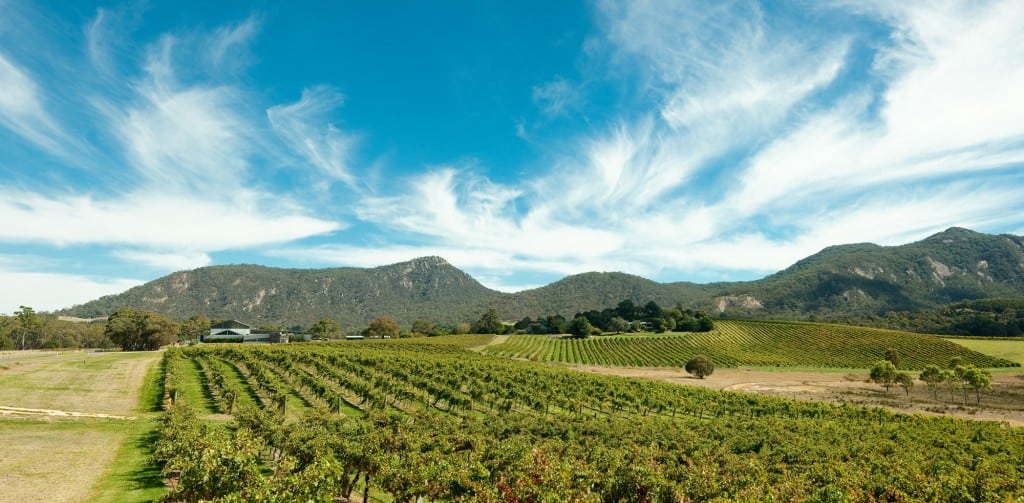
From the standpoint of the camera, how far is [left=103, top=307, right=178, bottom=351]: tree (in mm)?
119938

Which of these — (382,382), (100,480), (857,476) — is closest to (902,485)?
(857,476)

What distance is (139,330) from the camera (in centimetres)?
12156

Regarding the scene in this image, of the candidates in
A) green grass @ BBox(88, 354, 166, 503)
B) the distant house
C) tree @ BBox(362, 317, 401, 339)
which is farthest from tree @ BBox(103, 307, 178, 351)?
green grass @ BBox(88, 354, 166, 503)

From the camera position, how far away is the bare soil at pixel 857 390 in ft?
243

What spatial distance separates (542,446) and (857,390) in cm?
9404

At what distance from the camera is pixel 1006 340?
151 meters

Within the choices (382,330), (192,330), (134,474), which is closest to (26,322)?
(192,330)

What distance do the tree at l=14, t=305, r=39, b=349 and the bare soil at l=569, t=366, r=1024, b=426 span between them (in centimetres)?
18135

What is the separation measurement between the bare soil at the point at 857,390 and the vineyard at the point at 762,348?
1224 centimetres

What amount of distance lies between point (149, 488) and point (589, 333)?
17049 cm

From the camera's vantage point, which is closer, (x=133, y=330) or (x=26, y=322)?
(x=133, y=330)

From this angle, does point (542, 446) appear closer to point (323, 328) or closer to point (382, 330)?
point (323, 328)

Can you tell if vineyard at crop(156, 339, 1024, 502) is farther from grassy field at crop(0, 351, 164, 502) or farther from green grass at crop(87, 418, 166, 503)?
grassy field at crop(0, 351, 164, 502)

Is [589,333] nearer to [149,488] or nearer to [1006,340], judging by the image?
[1006,340]
